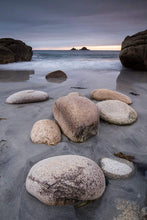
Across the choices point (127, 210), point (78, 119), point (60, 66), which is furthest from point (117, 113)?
point (60, 66)

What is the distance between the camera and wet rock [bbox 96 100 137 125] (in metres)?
2.48

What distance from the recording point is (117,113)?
2.56 meters

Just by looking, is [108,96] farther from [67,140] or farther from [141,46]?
[141,46]

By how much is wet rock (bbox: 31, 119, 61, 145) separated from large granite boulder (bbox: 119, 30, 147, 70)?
290 inches

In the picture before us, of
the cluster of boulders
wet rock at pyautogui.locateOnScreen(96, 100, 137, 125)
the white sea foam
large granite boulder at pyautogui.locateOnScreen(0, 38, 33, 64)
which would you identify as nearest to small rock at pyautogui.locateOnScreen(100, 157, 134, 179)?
the cluster of boulders

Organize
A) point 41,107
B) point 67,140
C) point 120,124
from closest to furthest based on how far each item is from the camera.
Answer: point 67,140, point 120,124, point 41,107

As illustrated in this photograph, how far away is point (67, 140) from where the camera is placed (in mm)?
2047

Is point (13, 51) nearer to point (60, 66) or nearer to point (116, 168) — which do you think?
point (60, 66)

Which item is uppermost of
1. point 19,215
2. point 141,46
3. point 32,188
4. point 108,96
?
point 141,46

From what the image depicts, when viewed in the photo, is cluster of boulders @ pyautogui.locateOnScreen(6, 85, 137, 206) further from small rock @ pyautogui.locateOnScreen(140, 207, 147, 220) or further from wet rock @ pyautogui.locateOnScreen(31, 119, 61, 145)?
small rock @ pyautogui.locateOnScreen(140, 207, 147, 220)

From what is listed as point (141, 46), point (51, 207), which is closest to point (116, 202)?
point (51, 207)

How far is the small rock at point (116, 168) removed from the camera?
150 centimetres

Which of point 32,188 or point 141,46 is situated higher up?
point 141,46

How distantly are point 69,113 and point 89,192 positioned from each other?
3.49 ft
